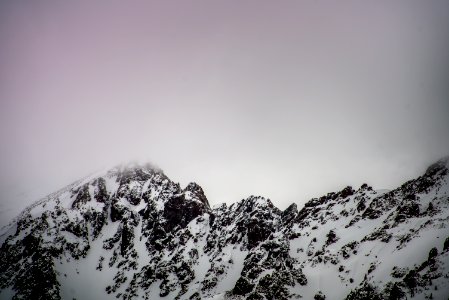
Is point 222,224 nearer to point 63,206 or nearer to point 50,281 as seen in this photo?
point 50,281

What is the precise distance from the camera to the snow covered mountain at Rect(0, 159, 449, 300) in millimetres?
65312

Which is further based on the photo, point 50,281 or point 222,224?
point 222,224

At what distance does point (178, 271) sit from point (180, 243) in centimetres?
1878

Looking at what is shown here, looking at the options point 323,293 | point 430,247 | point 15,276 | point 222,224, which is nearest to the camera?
point 430,247

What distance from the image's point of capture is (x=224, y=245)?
132 meters

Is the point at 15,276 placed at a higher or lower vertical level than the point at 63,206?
lower

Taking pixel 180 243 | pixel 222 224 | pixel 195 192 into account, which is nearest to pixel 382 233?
pixel 222 224

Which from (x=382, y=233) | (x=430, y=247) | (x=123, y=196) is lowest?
(x=430, y=247)

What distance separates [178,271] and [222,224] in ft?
103

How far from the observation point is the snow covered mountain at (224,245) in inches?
2571

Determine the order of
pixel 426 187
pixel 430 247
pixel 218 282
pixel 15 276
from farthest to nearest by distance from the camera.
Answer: pixel 15 276 → pixel 218 282 → pixel 426 187 → pixel 430 247

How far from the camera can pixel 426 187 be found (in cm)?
8488

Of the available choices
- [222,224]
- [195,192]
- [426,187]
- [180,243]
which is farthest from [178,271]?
[426,187]

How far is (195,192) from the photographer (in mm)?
172500
